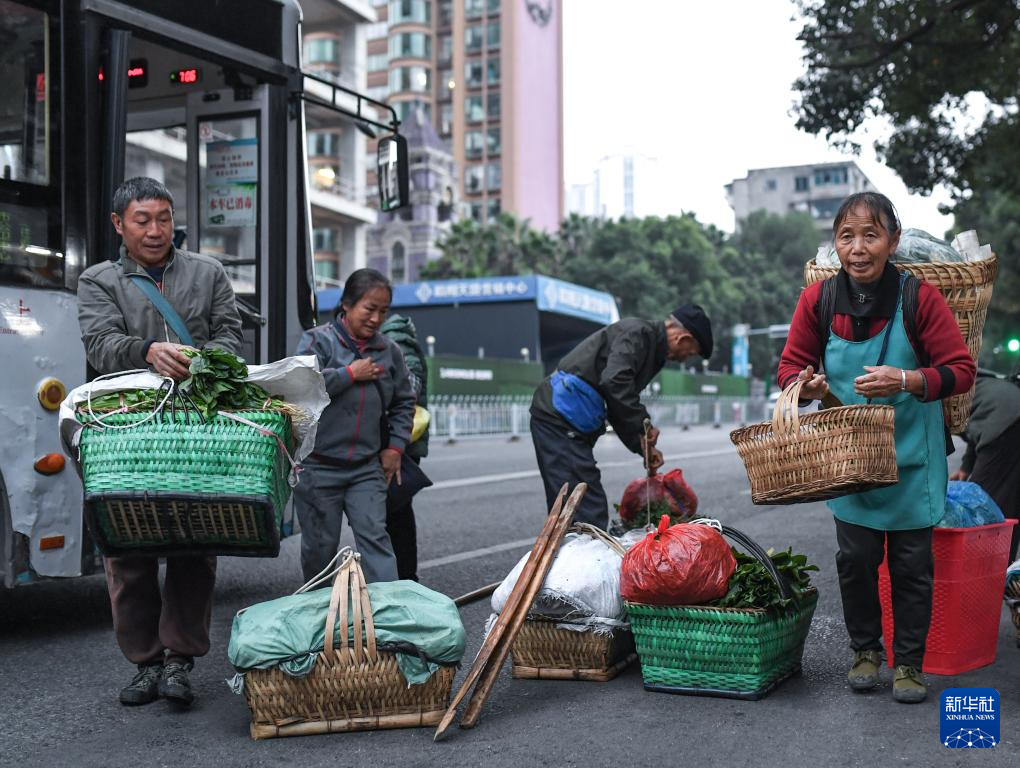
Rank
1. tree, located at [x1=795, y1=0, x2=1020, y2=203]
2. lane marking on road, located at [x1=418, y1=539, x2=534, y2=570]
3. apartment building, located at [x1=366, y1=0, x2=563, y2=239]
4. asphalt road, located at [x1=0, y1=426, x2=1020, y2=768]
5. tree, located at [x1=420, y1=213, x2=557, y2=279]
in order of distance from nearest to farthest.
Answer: asphalt road, located at [x1=0, y1=426, x2=1020, y2=768]
lane marking on road, located at [x1=418, y1=539, x2=534, y2=570]
tree, located at [x1=795, y1=0, x2=1020, y2=203]
tree, located at [x1=420, y1=213, x2=557, y2=279]
apartment building, located at [x1=366, y1=0, x2=563, y2=239]

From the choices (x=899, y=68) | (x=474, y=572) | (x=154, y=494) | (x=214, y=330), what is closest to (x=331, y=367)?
(x=214, y=330)

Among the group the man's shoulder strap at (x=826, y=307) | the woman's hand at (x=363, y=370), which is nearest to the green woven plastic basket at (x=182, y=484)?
the woman's hand at (x=363, y=370)

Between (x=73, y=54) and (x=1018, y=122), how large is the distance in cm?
1444

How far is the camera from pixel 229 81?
271 inches

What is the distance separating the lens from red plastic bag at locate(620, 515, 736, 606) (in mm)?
4305

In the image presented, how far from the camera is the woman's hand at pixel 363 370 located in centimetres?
495

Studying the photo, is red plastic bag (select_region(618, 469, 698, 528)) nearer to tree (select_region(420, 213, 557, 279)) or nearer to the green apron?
the green apron

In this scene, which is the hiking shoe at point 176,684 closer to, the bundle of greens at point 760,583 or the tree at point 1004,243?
the bundle of greens at point 760,583

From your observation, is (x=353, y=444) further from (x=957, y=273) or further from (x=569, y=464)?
(x=957, y=273)

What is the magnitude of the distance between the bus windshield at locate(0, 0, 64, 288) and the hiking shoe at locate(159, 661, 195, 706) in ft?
6.53

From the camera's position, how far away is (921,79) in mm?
15445

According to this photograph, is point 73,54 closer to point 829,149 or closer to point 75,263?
point 75,263

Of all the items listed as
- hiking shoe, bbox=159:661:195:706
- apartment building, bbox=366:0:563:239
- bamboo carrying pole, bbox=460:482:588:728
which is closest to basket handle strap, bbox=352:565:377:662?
bamboo carrying pole, bbox=460:482:588:728

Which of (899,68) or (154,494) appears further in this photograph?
(899,68)
